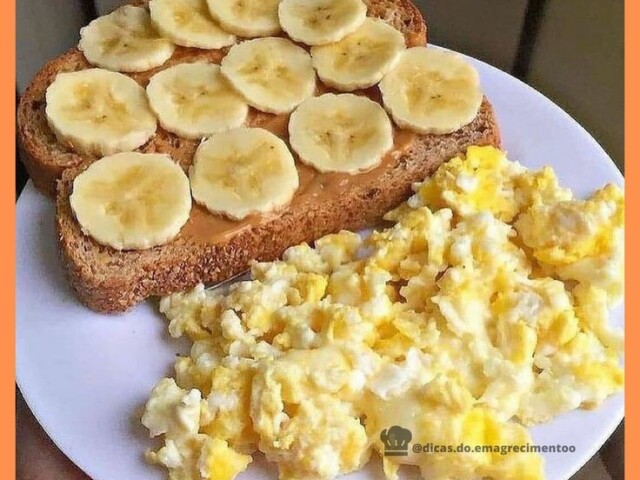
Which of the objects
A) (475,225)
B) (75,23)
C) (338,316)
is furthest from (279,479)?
(75,23)

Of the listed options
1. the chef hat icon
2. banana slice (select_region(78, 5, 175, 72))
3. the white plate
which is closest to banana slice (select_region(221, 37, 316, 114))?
banana slice (select_region(78, 5, 175, 72))

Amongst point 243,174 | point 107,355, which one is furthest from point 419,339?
point 107,355

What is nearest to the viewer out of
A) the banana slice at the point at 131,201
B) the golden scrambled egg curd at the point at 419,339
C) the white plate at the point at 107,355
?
the golden scrambled egg curd at the point at 419,339

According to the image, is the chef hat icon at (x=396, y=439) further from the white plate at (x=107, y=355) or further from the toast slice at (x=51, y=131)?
the toast slice at (x=51, y=131)

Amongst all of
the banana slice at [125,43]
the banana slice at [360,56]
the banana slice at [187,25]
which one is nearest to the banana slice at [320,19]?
the banana slice at [360,56]

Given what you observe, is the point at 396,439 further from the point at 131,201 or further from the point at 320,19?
the point at 320,19

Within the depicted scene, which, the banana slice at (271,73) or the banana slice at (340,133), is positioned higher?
the banana slice at (271,73)

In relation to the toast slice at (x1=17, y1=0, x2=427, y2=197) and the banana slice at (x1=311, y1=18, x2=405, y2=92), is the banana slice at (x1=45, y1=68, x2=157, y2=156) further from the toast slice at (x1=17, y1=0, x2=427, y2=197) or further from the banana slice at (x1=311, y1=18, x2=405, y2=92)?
the banana slice at (x1=311, y1=18, x2=405, y2=92)
